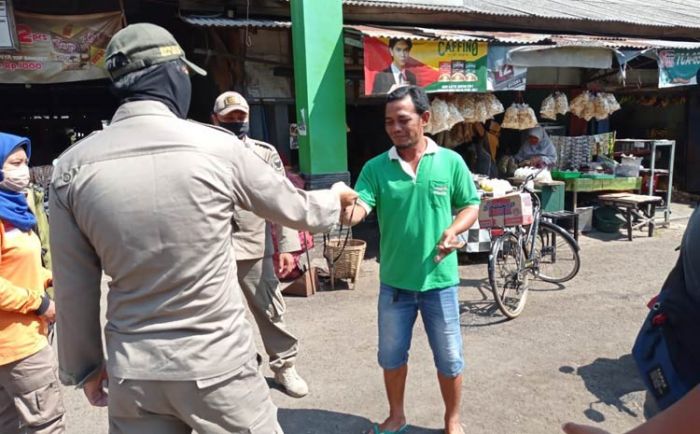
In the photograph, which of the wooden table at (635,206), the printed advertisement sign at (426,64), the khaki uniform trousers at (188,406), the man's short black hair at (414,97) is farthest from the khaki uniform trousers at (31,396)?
the wooden table at (635,206)

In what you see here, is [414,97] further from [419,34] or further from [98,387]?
[419,34]

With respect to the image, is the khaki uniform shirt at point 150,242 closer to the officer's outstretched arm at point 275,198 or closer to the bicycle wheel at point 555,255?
the officer's outstretched arm at point 275,198

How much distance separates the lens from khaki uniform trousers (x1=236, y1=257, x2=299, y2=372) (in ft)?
11.8

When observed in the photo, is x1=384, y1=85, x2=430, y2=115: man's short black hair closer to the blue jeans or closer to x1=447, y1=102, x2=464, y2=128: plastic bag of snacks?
the blue jeans

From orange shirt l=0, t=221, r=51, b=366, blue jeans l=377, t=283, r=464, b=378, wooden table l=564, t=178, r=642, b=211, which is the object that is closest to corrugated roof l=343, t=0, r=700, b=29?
wooden table l=564, t=178, r=642, b=211

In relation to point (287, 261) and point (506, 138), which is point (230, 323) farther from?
point (506, 138)

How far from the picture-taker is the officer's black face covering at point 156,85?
1.73 m

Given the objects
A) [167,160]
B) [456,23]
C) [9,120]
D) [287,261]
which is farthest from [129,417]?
[9,120]

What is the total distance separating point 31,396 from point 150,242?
1403 millimetres

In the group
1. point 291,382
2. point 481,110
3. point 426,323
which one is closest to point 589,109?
point 481,110

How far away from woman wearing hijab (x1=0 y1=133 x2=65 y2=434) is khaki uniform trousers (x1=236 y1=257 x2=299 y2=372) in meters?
1.29

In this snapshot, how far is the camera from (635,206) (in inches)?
316

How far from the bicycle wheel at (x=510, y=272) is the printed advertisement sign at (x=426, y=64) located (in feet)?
7.98

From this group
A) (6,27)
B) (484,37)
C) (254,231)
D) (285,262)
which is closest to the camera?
(254,231)
